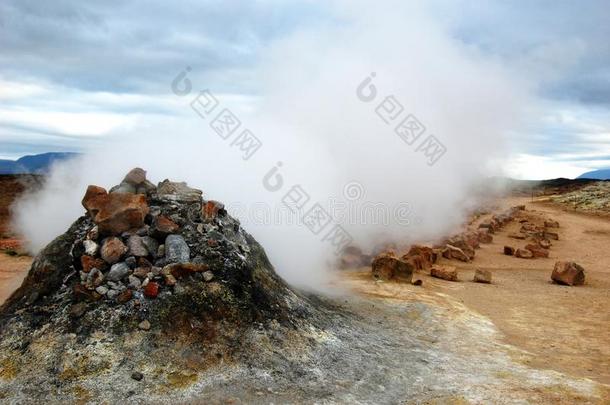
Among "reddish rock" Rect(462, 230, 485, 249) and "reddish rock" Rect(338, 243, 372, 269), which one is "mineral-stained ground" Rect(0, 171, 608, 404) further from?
"reddish rock" Rect(462, 230, 485, 249)

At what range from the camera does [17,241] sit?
1187 cm

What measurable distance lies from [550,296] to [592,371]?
3.54 metres

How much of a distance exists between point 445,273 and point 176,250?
5.85m

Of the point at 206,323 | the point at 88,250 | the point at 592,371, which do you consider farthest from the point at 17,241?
the point at 592,371

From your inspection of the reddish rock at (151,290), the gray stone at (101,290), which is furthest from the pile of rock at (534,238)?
the gray stone at (101,290)

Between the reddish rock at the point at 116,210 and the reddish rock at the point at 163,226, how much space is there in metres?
0.15

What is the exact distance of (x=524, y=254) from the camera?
41.1 feet

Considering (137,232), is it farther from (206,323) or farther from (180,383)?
(180,383)

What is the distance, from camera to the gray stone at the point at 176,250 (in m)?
5.04

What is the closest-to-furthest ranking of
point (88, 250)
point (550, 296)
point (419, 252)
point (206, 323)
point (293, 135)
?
point (206, 323)
point (88, 250)
point (550, 296)
point (419, 252)
point (293, 135)

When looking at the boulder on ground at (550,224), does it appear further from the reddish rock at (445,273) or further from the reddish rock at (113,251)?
the reddish rock at (113,251)

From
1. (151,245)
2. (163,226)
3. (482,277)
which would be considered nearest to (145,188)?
(163,226)

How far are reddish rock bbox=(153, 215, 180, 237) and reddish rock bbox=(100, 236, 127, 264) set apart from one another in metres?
0.35

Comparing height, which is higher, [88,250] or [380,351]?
[88,250]
